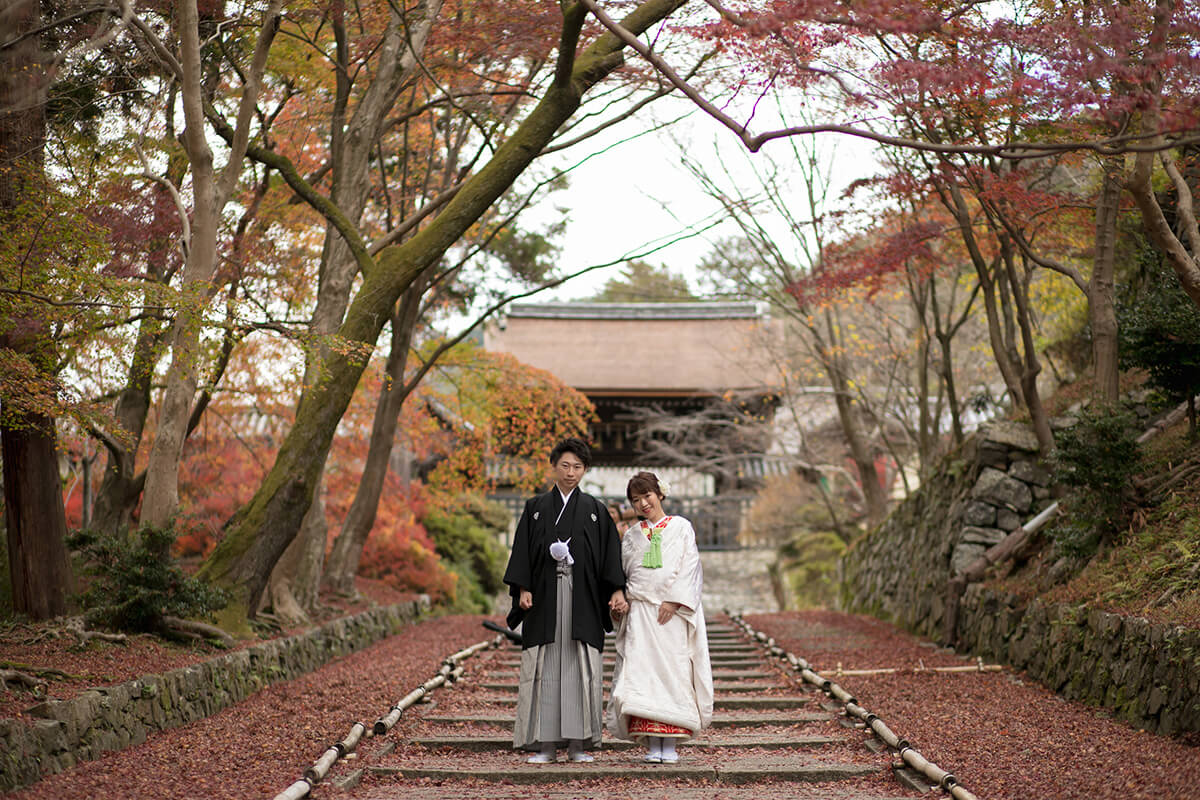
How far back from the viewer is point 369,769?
17.7ft

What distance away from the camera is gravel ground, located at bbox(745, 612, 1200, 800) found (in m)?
4.68

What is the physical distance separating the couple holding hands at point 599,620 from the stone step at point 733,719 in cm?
102

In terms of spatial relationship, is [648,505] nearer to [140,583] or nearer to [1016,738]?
[1016,738]

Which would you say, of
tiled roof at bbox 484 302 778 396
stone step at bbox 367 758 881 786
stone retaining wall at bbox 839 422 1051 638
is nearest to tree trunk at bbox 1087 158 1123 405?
stone retaining wall at bbox 839 422 1051 638

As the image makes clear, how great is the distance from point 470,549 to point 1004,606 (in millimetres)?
12827

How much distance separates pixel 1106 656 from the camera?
657cm

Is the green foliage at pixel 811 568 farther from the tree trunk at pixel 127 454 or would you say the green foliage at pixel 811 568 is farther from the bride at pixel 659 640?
the bride at pixel 659 640

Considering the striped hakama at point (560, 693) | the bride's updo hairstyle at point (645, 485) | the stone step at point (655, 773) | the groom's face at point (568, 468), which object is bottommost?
the stone step at point (655, 773)

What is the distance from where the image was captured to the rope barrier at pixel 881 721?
15.7ft

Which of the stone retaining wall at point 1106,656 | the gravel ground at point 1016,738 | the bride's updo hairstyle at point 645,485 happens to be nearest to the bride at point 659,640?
the bride's updo hairstyle at point 645,485

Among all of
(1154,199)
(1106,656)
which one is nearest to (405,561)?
(1106,656)

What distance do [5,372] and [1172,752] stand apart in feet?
21.3

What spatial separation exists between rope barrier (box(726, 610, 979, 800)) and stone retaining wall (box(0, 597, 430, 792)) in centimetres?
406

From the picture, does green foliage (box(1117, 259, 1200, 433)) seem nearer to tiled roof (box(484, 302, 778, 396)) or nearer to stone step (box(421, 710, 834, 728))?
stone step (box(421, 710, 834, 728))
